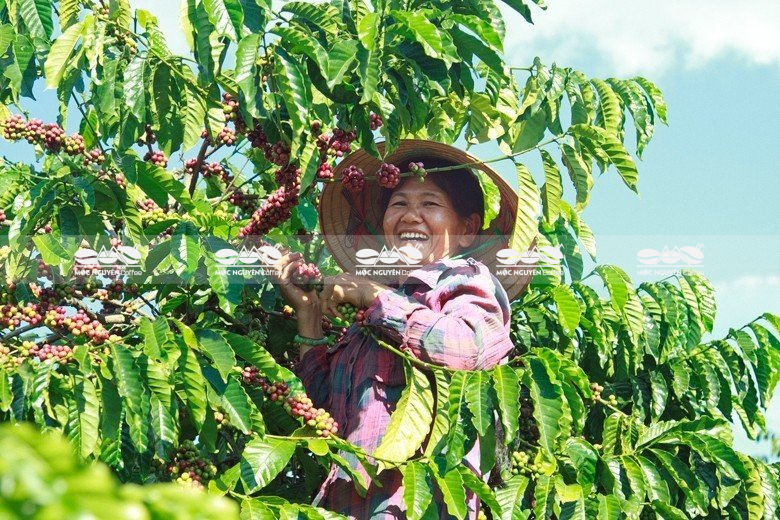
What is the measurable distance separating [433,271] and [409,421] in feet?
1.58

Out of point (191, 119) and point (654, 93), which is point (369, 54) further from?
point (654, 93)

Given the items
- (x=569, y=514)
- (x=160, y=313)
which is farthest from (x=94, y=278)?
(x=569, y=514)

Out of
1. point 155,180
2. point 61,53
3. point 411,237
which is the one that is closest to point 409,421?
point 411,237

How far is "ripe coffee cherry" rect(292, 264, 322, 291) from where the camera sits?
3.30 m

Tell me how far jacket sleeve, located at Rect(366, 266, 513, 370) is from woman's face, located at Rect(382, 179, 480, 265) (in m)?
0.22

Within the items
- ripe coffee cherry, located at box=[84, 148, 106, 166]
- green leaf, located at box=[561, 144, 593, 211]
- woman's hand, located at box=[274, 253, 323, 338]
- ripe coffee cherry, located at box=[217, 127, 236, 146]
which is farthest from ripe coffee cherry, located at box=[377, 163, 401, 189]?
ripe coffee cherry, located at box=[84, 148, 106, 166]

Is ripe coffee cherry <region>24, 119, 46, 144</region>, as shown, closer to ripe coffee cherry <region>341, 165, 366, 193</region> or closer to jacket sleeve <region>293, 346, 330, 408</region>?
ripe coffee cherry <region>341, 165, 366, 193</region>

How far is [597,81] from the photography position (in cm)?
380

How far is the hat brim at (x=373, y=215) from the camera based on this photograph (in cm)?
346

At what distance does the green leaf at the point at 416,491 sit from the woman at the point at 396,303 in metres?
0.21

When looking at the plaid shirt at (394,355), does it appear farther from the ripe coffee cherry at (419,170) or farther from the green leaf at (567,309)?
the green leaf at (567,309)

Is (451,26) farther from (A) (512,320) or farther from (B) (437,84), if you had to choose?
(A) (512,320)

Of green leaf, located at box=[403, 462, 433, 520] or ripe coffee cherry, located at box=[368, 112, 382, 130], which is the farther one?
ripe coffee cherry, located at box=[368, 112, 382, 130]

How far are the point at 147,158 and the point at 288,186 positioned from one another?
528mm
